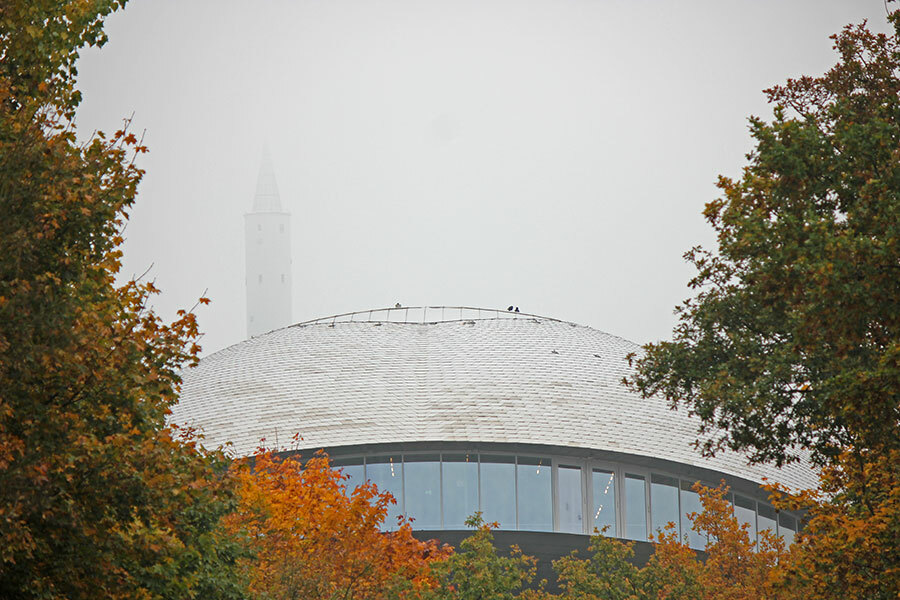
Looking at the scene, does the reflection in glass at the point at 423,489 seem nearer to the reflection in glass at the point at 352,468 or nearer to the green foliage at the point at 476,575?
the reflection in glass at the point at 352,468

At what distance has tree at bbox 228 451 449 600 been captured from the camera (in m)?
24.5

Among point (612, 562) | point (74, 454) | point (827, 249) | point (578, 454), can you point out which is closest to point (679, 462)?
point (578, 454)

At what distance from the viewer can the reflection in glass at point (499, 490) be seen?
170 ft

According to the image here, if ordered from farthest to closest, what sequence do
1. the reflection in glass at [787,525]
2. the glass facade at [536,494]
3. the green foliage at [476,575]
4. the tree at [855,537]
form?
the reflection in glass at [787,525] → the glass facade at [536,494] → the green foliage at [476,575] → the tree at [855,537]

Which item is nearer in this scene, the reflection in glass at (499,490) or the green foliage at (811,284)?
the green foliage at (811,284)

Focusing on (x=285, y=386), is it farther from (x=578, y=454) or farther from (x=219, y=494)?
(x=219, y=494)

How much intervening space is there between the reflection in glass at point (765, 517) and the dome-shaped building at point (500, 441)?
83 millimetres

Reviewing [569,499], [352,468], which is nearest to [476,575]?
[569,499]

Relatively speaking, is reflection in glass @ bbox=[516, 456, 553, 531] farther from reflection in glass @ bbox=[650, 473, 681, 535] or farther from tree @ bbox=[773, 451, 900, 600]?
tree @ bbox=[773, 451, 900, 600]

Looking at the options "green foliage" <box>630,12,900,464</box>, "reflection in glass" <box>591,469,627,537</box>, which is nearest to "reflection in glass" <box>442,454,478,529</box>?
"reflection in glass" <box>591,469,627,537</box>

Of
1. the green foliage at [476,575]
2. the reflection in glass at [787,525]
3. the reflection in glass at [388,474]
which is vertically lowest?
the green foliage at [476,575]

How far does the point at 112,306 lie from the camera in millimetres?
15914

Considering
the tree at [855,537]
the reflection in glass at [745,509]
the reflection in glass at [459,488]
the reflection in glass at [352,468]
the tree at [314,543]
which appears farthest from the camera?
the reflection in glass at [745,509]

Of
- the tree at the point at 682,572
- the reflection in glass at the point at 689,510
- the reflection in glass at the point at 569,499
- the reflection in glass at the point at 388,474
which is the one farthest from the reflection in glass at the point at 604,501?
the tree at the point at 682,572
